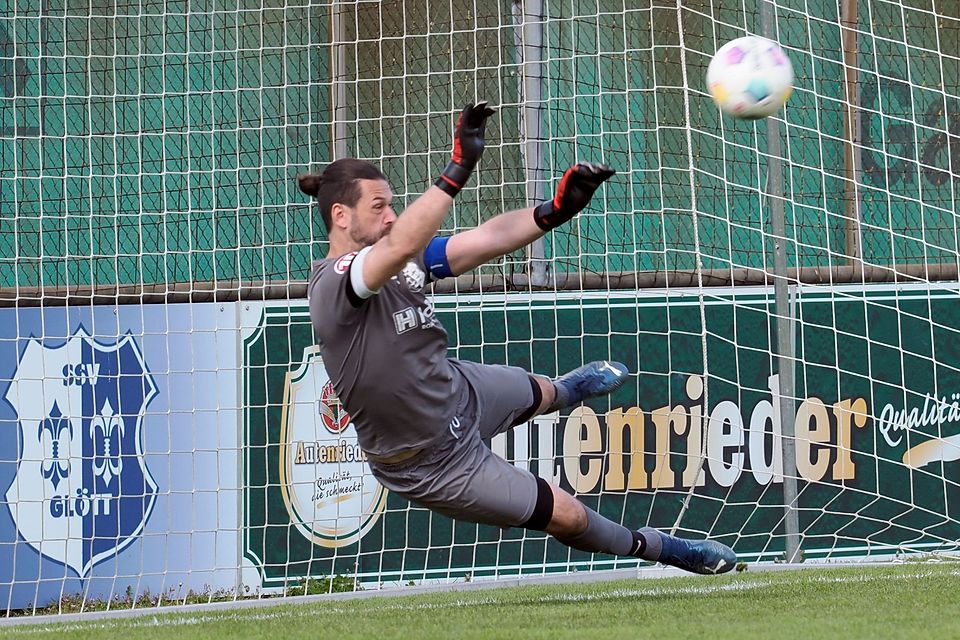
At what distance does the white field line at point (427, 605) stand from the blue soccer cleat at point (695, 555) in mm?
374

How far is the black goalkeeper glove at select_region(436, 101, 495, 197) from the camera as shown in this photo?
483cm

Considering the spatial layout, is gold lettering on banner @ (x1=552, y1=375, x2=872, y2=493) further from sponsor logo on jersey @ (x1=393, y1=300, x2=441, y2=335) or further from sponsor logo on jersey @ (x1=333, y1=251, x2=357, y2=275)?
sponsor logo on jersey @ (x1=333, y1=251, x2=357, y2=275)

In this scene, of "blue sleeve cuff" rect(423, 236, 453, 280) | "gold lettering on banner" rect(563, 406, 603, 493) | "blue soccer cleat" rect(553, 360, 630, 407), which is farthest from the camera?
"gold lettering on banner" rect(563, 406, 603, 493)

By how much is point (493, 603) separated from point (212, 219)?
4177 millimetres

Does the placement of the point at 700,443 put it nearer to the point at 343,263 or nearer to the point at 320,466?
the point at 320,466

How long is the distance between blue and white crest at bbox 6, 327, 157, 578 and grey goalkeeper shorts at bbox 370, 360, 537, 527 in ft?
9.91

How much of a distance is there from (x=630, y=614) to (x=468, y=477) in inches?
33.0

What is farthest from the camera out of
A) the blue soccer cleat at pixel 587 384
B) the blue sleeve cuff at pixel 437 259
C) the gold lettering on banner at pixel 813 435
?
the gold lettering on banner at pixel 813 435

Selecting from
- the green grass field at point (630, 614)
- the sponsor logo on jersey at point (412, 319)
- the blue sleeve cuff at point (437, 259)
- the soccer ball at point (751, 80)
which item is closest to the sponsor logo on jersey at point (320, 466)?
the green grass field at point (630, 614)

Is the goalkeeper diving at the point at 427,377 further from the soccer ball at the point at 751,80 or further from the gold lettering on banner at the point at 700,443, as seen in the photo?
the gold lettering on banner at the point at 700,443

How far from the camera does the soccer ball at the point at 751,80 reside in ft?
18.6

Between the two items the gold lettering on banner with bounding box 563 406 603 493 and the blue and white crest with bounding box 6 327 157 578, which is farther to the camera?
the gold lettering on banner with bounding box 563 406 603 493

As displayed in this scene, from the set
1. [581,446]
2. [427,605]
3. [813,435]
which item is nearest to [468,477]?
[427,605]

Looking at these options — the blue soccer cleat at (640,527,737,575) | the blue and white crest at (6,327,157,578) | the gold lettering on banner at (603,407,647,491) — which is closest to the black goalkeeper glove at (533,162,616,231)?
the blue soccer cleat at (640,527,737,575)
